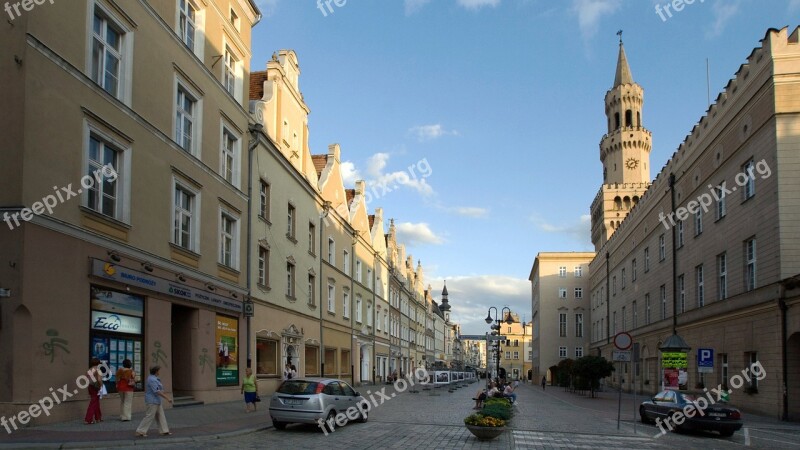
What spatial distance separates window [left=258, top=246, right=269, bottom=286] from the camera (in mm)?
29891

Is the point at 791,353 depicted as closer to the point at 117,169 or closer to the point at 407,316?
the point at 117,169

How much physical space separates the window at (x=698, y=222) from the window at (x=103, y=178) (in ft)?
88.1

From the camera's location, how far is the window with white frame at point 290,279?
3350cm

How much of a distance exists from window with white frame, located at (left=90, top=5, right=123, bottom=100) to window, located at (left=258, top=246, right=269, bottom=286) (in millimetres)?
12184

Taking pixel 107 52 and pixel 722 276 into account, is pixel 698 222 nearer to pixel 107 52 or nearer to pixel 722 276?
pixel 722 276

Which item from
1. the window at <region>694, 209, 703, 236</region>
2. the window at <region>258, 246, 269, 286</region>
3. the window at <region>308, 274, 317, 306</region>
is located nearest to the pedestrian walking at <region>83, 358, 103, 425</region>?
the window at <region>258, 246, 269, 286</region>

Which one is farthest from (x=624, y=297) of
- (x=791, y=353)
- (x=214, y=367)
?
(x=214, y=367)

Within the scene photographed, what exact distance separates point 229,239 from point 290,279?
25.2 feet

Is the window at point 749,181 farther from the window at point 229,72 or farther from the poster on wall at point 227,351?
the poster on wall at point 227,351

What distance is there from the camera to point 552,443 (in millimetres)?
16781

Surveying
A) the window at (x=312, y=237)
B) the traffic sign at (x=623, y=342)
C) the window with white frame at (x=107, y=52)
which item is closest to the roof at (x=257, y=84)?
the window at (x=312, y=237)

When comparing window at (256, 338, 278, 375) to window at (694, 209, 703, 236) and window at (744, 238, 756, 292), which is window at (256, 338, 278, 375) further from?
window at (694, 209, 703, 236)

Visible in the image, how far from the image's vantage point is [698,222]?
34719mm

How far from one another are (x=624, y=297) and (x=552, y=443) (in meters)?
42.7
